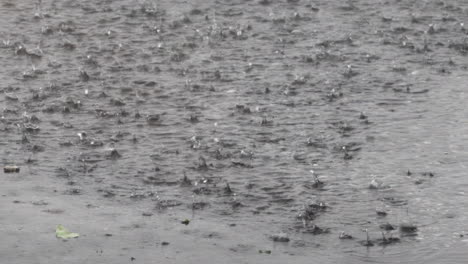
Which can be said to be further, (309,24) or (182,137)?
(309,24)

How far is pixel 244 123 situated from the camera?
1494 centimetres

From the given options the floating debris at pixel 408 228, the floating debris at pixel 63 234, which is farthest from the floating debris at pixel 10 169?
the floating debris at pixel 408 228

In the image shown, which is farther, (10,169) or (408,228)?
(10,169)

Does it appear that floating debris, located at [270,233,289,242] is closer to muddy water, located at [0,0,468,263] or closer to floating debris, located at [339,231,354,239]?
muddy water, located at [0,0,468,263]

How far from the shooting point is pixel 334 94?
631 inches

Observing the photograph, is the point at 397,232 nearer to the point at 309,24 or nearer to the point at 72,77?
the point at 72,77

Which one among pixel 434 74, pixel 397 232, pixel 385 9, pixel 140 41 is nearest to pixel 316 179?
pixel 397 232

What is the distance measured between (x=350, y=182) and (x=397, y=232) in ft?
5.50

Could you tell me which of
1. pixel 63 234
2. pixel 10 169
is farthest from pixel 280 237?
pixel 10 169

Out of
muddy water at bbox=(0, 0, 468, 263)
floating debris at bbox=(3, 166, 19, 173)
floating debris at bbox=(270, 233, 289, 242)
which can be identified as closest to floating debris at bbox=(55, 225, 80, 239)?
muddy water at bbox=(0, 0, 468, 263)

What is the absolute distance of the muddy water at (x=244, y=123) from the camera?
11.4m

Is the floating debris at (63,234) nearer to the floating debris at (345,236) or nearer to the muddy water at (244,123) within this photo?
the muddy water at (244,123)

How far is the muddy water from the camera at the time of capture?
11.4 metres

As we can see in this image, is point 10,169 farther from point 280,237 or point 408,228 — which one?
point 408,228
